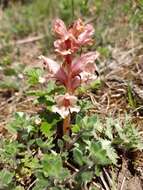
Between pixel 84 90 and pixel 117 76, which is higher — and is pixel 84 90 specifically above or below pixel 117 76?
below

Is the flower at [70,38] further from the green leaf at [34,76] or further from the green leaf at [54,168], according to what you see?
the green leaf at [54,168]

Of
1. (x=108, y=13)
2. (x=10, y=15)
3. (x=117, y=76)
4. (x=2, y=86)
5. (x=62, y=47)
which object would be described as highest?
(x=10, y=15)

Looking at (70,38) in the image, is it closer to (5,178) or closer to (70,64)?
(70,64)

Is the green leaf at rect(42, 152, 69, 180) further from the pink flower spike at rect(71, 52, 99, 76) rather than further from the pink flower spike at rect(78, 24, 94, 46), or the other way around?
the pink flower spike at rect(78, 24, 94, 46)

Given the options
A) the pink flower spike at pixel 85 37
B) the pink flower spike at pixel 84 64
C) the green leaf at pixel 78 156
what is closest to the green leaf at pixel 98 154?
the green leaf at pixel 78 156

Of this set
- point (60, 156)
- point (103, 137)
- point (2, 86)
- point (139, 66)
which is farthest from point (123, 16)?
Result: point (60, 156)

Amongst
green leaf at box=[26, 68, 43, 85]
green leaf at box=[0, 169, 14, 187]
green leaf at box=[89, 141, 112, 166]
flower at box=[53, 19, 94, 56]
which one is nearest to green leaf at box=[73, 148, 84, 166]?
green leaf at box=[89, 141, 112, 166]

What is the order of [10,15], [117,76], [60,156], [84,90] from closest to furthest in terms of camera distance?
[60,156]
[84,90]
[117,76]
[10,15]

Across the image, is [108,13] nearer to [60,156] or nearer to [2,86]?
[2,86]
